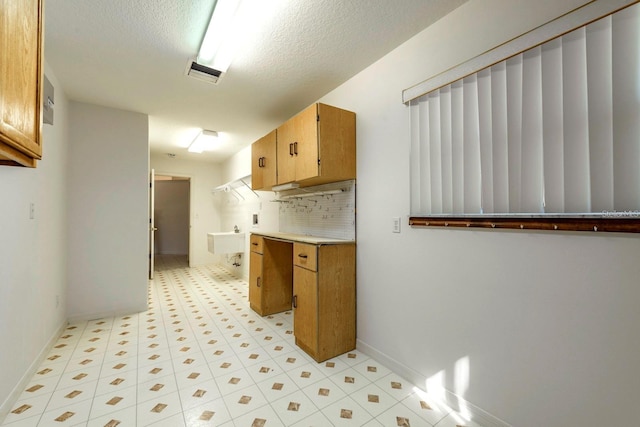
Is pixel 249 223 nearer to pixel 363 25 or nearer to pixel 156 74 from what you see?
pixel 156 74

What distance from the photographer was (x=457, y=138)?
5.74ft

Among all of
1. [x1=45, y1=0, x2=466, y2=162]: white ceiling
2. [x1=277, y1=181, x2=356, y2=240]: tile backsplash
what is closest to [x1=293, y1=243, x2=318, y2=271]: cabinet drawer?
[x1=277, y1=181, x2=356, y2=240]: tile backsplash

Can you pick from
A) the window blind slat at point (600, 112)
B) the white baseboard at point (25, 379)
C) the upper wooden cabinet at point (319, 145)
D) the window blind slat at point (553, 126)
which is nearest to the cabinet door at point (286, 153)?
the upper wooden cabinet at point (319, 145)

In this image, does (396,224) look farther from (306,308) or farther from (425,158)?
(306,308)

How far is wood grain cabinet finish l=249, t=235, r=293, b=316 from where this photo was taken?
329 cm

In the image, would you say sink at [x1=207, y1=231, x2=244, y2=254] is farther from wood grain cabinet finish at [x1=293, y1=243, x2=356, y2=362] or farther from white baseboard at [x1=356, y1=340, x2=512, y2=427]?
white baseboard at [x1=356, y1=340, x2=512, y2=427]

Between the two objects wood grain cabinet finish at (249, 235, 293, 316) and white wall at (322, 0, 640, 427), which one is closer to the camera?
white wall at (322, 0, 640, 427)

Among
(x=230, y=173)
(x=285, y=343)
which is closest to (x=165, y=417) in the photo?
(x=285, y=343)

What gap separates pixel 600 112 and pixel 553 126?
163 millimetres

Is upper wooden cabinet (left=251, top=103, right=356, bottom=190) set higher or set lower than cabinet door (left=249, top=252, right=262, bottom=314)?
higher

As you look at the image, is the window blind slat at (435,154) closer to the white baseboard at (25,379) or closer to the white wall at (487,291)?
the white wall at (487,291)

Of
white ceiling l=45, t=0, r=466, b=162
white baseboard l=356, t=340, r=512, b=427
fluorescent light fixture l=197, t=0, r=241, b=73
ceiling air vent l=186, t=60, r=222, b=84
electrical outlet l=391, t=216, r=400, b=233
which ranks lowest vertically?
white baseboard l=356, t=340, r=512, b=427

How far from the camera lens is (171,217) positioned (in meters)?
8.59

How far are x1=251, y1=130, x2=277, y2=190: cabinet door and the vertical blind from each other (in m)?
1.78
